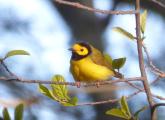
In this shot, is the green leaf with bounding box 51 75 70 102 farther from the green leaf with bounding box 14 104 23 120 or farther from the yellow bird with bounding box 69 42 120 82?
the yellow bird with bounding box 69 42 120 82

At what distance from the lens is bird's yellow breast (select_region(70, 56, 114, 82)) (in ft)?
9.69

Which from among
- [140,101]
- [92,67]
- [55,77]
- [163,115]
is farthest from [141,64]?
[140,101]

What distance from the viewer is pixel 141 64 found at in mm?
1770

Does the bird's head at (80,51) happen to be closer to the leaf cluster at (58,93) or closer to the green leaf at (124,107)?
the leaf cluster at (58,93)

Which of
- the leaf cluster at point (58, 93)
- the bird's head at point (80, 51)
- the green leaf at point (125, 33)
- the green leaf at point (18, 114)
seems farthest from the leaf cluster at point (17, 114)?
the bird's head at point (80, 51)

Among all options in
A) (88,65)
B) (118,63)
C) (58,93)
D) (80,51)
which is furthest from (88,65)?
(58,93)

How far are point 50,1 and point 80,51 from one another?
2.95 meters

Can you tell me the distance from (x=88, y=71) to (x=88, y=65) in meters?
0.08

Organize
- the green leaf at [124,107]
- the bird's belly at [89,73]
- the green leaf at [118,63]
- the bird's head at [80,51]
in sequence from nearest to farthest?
the green leaf at [124,107] < the green leaf at [118,63] < the bird's belly at [89,73] < the bird's head at [80,51]

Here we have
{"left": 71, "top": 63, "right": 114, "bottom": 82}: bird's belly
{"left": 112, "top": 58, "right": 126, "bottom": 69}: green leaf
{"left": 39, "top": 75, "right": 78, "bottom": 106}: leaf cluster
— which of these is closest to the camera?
{"left": 39, "top": 75, "right": 78, "bottom": 106}: leaf cluster

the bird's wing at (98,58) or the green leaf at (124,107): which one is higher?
the bird's wing at (98,58)

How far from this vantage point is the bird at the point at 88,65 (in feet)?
9.70

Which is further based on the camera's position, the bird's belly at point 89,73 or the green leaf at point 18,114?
the bird's belly at point 89,73

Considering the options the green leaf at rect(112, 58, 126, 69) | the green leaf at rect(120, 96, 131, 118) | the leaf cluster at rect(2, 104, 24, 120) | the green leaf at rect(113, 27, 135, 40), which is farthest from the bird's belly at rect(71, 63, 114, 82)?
the leaf cluster at rect(2, 104, 24, 120)
